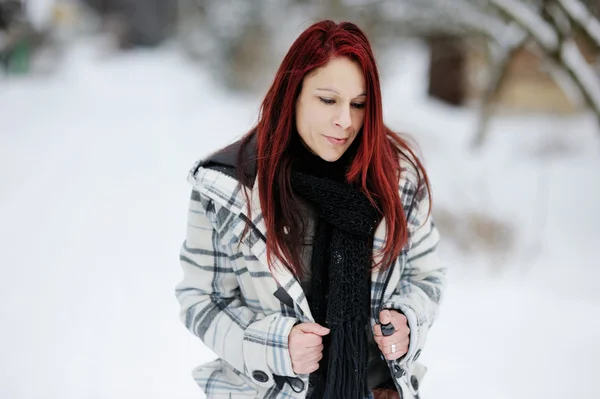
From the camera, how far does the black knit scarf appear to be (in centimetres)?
155

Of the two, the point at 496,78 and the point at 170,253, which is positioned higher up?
the point at 496,78

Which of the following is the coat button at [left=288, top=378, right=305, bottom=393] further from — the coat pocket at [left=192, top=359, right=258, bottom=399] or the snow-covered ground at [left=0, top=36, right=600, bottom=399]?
the snow-covered ground at [left=0, top=36, right=600, bottom=399]

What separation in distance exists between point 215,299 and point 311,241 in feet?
1.03

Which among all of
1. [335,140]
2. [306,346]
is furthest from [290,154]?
[306,346]

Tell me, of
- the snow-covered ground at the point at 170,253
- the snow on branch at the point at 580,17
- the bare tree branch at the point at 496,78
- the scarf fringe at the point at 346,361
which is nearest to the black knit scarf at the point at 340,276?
the scarf fringe at the point at 346,361

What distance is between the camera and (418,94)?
505 inches

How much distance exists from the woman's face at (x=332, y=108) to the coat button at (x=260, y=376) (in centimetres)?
59

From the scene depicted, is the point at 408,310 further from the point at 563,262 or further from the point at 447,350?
the point at 563,262

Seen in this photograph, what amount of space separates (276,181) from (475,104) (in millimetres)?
11373

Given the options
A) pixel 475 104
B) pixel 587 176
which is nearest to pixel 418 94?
pixel 475 104

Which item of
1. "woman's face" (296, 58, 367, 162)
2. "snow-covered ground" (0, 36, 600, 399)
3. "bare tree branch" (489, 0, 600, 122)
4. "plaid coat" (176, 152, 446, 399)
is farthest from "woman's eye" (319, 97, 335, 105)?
"bare tree branch" (489, 0, 600, 122)

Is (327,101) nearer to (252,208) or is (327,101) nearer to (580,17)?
(252,208)

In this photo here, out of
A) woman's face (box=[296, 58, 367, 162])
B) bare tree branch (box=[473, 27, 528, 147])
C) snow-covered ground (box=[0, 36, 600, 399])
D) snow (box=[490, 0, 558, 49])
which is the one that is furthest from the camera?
bare tree branch (box=[473, 27, 528, 147])

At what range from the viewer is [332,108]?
1.53 meters
